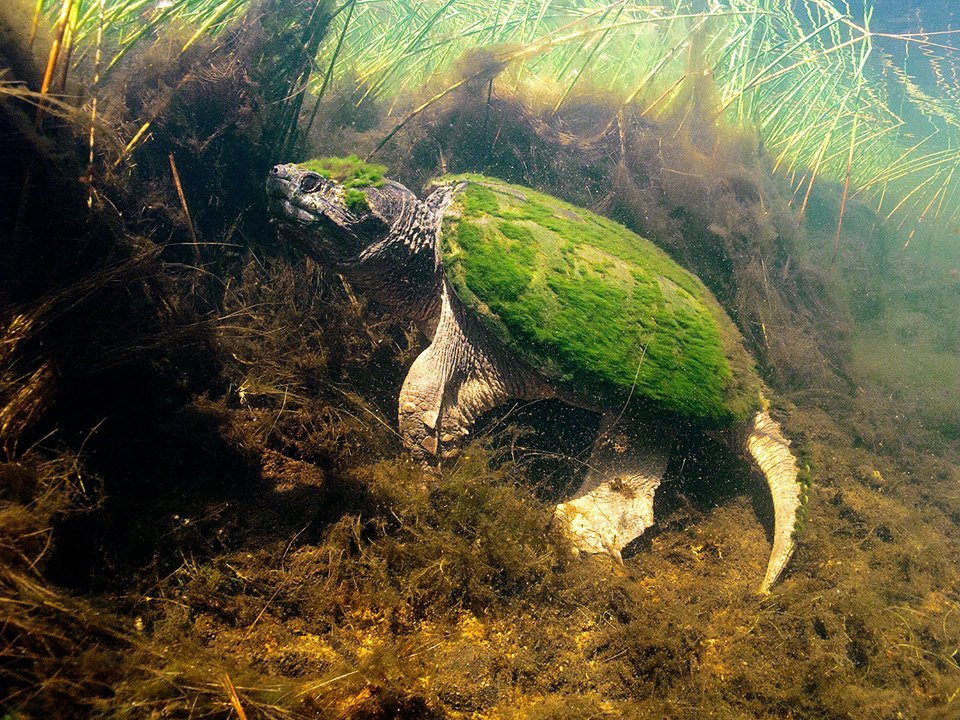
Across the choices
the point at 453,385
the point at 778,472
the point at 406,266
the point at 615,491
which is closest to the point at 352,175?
the point at 406,266

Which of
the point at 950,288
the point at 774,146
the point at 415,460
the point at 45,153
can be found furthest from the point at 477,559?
the point at 950,288

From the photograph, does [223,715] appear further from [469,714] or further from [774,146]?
[774,146]

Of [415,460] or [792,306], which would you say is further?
[792,306]

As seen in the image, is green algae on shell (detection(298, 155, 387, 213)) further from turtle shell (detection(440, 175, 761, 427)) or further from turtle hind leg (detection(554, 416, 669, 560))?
turtle hind leg (detection(554, 416, 669, 560))

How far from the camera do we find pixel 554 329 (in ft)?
8.58

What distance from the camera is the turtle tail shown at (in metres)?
2.69

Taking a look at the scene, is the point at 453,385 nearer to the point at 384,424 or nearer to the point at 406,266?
the point at 384,424

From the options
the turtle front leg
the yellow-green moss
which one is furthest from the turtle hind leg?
the yellow-green moss

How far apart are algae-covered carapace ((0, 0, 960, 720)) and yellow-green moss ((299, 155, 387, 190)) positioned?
31mm

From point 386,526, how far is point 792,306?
450 cm

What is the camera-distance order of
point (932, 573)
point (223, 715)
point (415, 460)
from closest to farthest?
point (223, 715), point (415, 460), point (932, 573)

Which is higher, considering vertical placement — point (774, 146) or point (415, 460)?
point (774, 146)

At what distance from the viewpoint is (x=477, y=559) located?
211 centimetres

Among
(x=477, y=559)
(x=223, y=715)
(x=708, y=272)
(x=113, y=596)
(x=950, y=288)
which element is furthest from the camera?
(x=950, y=288)
